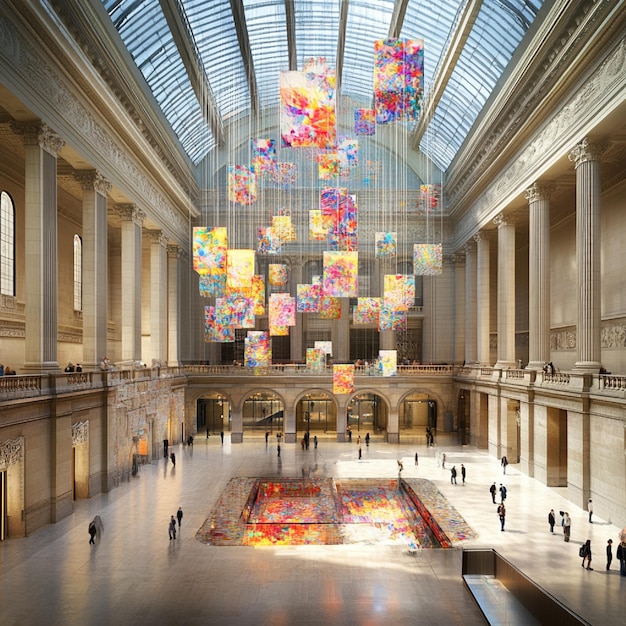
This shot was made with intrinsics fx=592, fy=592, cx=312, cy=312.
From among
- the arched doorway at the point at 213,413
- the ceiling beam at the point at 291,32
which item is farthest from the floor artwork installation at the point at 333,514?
the ceiling beam at the point at 291,32

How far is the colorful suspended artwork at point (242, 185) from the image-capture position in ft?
83.3

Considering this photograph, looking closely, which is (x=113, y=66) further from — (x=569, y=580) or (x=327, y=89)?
(x=569, y=580)

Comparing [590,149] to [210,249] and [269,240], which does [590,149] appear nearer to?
[269,240]

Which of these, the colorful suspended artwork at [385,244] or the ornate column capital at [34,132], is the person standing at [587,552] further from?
the ornate column capital at [34,132]

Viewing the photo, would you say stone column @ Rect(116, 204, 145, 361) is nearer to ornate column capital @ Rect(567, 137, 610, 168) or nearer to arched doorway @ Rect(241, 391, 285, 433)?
arched doorway @ Rect(241, 391, 285, 433)

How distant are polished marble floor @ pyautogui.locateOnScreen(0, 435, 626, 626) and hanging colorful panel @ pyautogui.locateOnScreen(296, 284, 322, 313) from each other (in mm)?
9252

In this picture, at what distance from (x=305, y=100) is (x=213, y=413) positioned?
115 ft

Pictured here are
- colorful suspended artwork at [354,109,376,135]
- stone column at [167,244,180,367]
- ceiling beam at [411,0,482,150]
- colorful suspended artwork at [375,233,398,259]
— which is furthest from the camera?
stone column at [167,244,180,367]

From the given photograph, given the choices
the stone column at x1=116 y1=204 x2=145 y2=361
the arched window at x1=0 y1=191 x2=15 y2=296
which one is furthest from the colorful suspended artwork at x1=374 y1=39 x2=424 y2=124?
the stone column at x1=116 y1=204 x2=145 y2=361

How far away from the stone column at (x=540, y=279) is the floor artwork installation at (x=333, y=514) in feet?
28.8

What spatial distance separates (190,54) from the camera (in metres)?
34.9

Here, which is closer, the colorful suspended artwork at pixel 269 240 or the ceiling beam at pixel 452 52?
the colorful suspended artwork at pixel 269 240

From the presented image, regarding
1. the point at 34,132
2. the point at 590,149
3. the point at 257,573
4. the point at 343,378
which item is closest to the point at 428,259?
the point at 343,378

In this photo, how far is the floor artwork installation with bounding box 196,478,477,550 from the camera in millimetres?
20312
